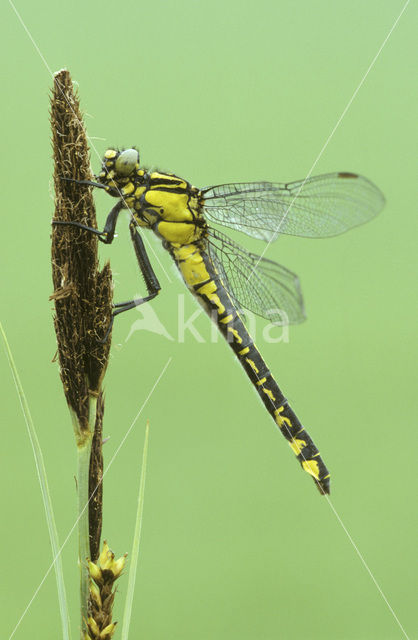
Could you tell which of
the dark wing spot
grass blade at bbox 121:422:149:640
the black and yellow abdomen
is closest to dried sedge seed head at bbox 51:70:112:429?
grass blade at bbox 121:422:149:640

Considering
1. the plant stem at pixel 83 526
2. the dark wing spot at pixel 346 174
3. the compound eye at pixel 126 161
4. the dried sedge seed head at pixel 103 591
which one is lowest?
the dried sedge seed head at pixel 103 591

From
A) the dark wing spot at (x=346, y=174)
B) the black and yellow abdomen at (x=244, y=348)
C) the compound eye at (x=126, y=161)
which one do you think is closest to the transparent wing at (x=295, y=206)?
the dark wing spot at (x=346, y=174)

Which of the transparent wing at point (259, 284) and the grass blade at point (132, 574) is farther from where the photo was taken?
the transparent wing at point (259, 284)

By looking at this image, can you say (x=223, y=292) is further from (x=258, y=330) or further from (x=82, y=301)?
(x=82, y=301)

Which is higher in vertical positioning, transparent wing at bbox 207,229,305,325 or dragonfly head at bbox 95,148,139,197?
dragonfly head at bbox 95,148,139,197

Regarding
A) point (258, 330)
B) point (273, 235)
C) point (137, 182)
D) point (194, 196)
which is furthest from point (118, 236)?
point (258, 330)

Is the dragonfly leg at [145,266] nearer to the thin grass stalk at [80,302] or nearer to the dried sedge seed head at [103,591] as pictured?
the thin grass stalk at [80,302]

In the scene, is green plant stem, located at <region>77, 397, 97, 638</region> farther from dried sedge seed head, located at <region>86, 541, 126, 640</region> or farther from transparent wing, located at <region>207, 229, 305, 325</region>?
transparent wing, located at <region>207, 229, 305, 325</region>
